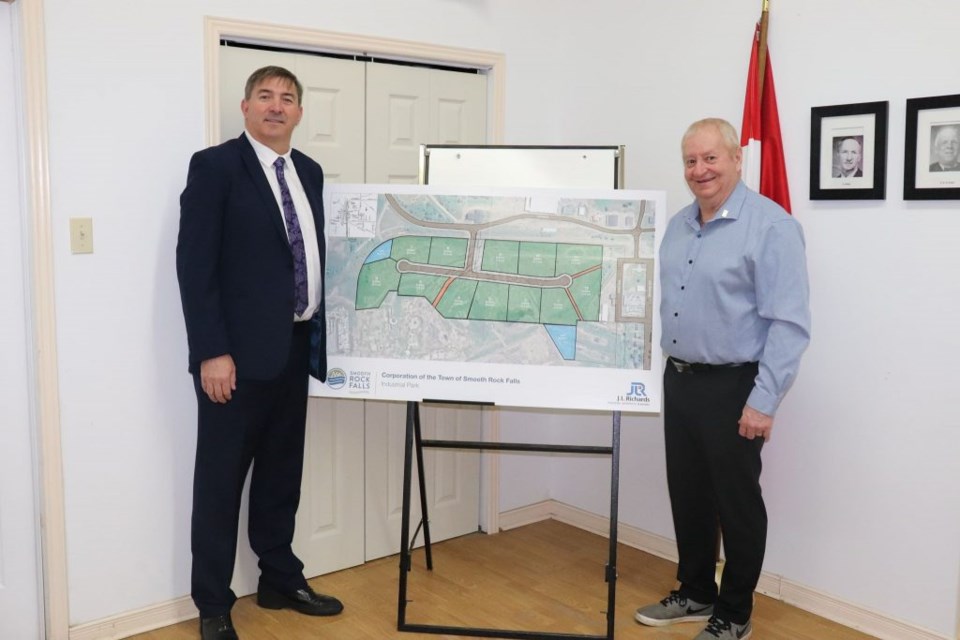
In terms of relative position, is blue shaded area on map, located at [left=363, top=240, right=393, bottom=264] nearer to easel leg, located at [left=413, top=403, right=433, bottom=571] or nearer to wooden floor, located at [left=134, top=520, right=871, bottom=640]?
easel leg, located at [left=413, top=403, right=433, bottom=571]

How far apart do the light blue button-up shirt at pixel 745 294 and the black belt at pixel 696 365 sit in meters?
0.02

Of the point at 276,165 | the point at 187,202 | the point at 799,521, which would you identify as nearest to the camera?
the point at 187,202

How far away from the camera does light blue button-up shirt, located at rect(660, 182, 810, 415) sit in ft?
8.18

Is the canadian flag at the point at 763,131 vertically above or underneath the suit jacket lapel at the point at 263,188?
above

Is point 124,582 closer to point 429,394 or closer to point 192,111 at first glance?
point 429,394

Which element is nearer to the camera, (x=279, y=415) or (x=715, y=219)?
(x=715, y=219)

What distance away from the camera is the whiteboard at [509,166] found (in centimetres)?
301

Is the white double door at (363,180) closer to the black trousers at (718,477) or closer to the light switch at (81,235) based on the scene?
the light switch at (81,235)

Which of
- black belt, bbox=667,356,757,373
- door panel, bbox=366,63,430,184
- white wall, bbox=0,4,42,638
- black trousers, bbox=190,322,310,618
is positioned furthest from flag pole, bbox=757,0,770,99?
white wall, bbox=0,4,42,638

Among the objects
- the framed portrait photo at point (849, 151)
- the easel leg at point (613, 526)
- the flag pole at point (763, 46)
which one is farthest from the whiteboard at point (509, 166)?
the easel leg at point (613, 526)

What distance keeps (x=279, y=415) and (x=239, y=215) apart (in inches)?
27.3

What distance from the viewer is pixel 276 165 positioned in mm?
2764

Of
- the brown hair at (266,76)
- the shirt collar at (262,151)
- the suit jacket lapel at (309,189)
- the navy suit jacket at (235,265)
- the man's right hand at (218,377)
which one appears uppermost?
the brown hair at (266,76)

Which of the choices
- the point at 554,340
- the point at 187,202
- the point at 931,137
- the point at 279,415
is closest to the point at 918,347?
the point at 931,137
